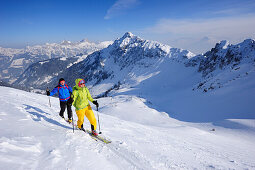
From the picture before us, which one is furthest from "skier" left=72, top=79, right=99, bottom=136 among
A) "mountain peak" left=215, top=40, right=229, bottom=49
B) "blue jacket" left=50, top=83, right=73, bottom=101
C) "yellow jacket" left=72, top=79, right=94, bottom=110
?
"mountain peak" left=215, top=40, right=229, bottom=49

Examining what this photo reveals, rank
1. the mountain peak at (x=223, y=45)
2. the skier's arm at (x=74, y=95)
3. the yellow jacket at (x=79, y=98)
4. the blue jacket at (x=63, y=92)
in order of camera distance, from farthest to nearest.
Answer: the mountain peak at (x=223, y=45), the blue jacket at (x=63, y=92), the yellow jacket at (x=79, y=98), the skier's arm at (x=74, y=95)

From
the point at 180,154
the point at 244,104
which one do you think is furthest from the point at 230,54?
the point at 180,154

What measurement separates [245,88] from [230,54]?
53550mm

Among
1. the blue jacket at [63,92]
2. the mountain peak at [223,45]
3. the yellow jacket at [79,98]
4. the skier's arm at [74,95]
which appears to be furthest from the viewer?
the mountain peak at [223,45]

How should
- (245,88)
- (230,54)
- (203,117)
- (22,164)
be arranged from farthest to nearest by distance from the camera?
1. (230,54)
2. (245,88)
3. (203,117)
4. (22,164)

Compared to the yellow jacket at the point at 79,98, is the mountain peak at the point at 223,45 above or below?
above

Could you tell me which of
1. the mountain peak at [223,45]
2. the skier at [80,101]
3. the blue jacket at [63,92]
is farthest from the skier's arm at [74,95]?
the mountain peak at [223,45]

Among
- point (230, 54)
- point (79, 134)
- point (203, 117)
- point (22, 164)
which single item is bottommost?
point (203, 117)

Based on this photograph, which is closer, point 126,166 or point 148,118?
point 126,166

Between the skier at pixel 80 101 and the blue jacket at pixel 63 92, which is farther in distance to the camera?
the blue jacket at pixel 63 92

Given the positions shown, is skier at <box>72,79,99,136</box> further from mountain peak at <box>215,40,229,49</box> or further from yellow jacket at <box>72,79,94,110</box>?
mountain peak at <box>215,40,229,49</box>

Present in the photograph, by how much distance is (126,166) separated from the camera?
17.2ft

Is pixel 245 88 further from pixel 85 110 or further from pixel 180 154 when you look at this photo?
pixel 85 110

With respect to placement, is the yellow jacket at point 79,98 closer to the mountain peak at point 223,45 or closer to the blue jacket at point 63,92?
the blue jacket at point 63,92
